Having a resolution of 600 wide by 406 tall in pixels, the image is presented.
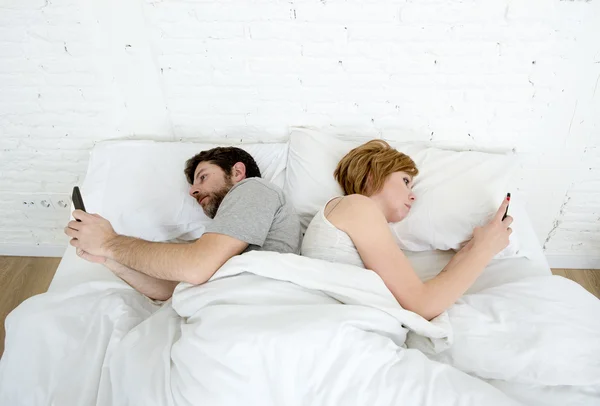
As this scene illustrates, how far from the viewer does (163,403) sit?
1040mm

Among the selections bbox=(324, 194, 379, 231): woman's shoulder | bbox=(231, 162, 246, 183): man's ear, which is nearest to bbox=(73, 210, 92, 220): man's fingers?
bbox=(231, 162, 246, 183): man's ear

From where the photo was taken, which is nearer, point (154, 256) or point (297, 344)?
point (297, 344)

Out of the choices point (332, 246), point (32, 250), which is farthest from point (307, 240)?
point (32, 250)

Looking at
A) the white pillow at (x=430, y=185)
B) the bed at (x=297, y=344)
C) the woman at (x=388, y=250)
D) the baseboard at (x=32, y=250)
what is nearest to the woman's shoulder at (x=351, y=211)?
the woman at (x=388, y=250)

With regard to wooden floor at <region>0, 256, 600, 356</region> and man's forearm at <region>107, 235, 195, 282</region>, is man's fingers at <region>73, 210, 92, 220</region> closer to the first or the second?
man's forearm at <region>107, 235, 195, 282</region>

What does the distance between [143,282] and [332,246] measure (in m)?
0.63

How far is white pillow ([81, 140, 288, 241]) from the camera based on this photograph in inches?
66.6

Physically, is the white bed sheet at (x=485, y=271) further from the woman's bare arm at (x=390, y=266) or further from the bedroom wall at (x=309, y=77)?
the bedroom wall at (x=309, y=77)

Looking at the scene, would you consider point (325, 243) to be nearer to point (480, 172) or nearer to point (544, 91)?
point (480, 172)

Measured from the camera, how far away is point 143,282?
4.81 feet

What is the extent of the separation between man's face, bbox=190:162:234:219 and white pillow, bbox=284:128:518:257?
29cm

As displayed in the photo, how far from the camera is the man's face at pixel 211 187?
1.54 meters

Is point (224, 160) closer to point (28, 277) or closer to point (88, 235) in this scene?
point (88, 235)

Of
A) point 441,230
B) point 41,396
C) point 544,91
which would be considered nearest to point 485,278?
point 441,230
